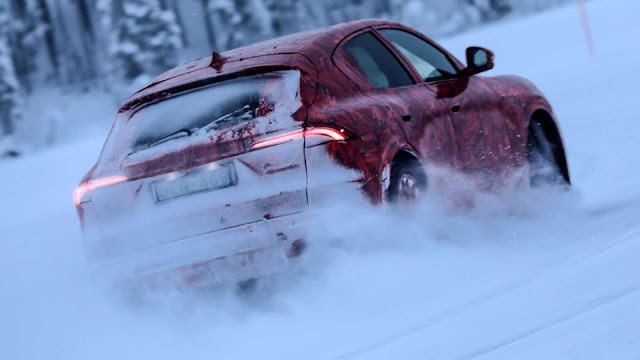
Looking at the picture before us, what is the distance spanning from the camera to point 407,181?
5164mm

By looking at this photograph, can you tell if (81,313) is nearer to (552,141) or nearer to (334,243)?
(334,243)

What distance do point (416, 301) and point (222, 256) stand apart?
1.01 m

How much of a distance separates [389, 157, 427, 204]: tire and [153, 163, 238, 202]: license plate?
2.80 feet

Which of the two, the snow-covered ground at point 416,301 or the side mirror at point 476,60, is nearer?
the snow-covered ground at point 416,301

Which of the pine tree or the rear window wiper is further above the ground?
the pine tree

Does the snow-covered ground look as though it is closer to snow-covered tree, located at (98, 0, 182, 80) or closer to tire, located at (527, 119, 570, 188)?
tire, located at (527, 119, 570, 188)

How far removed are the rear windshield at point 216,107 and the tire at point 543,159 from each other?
2.89 m

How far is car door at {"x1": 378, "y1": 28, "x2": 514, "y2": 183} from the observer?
20.0 feet

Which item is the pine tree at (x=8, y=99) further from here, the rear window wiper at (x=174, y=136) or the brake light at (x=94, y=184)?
Result: the rear window wiper at (x=174, y=136)

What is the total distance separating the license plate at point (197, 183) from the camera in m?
4.72

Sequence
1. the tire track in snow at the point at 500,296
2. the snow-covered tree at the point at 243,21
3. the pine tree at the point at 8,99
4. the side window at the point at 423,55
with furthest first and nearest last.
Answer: the snow-covered tree at the point at 243,21 < the pine tree at the point at 8,99 < the side window at the point at 423,55 < the tire track in snow at the point at 500,296

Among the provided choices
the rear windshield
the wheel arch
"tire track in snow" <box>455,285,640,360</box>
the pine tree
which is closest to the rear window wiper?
the rear windshield

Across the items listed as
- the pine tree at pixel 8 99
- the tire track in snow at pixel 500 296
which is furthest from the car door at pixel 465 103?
the pine tree at pixel 8 99

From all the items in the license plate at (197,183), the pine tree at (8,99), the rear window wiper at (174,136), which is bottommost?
the license plate at (197,183)
